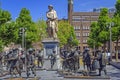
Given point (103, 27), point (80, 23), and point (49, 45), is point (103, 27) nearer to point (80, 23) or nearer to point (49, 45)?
point (49, 45)

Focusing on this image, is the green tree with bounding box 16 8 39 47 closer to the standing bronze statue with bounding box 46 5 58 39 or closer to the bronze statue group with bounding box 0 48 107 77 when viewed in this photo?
the standing bronze statue with bounding box 46 5 58 39

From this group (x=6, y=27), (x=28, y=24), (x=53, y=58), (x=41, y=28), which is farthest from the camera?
(x=41, y=28)

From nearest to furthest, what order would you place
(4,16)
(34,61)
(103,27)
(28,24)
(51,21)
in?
(34,61), (51,21), (4,16), (103,27), (28,24)

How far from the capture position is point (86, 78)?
18.5 metres

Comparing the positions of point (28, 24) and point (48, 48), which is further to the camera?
point (28, 24)

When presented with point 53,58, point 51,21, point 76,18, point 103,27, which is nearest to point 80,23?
point 76,18

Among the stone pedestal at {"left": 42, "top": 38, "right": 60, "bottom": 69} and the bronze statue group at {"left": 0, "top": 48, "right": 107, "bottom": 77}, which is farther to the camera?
the stone pedestal at {"left": 42, "top": 38, "right": 60, "bottom": 69}

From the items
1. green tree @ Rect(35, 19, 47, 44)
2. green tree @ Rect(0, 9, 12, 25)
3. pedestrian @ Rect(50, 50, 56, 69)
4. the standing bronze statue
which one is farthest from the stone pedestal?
green tree @ Rect(35, 19, 47, 44)

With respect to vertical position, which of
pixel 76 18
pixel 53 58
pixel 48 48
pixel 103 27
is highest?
pixel 76 18

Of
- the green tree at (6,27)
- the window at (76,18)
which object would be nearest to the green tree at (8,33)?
the green tree at (6,27)

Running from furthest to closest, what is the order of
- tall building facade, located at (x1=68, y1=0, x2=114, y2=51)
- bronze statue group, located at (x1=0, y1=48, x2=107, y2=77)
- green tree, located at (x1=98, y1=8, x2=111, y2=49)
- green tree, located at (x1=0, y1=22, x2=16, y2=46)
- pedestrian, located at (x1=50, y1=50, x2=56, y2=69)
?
tall building facade, located at (x1=68, y1=0, x2=114, y2=51) < green tree, located at (x1=98, y1=8, x2=111, y2=49) < green tree, located at (x1=0, y1=22, x2=16, y2=46) < pedestrian, located at (x1=50, y1=50, x2=56, y2=69) < bronze statue group, located at (x1=0, y1=48, x2=107, y2=77)

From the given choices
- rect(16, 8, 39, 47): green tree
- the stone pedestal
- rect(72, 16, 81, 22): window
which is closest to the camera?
the stone pedestal

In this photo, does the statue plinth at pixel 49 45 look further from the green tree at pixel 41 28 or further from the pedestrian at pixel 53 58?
the green tree at pixel 41 28

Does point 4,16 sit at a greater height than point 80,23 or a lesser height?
lesser
